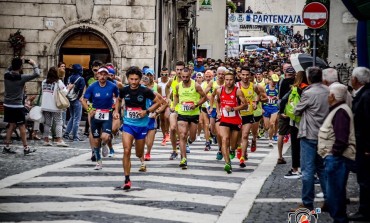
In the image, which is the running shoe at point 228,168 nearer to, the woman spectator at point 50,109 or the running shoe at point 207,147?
the running shoe at point 207,147

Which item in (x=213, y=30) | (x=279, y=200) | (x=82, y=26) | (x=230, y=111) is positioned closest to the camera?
(x=279, y=200)

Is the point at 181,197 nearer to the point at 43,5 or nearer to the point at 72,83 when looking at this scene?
the point at 72,83

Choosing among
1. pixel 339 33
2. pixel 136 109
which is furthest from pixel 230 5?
pixel 136 109

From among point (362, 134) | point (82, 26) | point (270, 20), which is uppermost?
point (270, 20)

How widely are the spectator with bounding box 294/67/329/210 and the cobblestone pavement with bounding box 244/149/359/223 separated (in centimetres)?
38

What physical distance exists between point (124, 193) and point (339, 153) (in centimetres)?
393

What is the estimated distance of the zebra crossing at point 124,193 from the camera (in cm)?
1102

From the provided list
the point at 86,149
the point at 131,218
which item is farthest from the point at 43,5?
the point at 131,218

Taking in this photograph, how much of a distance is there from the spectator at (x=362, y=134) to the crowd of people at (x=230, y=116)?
0.01 meters

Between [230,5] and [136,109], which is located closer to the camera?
[136,109]

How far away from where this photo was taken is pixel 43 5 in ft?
98.0

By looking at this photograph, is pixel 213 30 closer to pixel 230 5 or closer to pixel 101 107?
pixel 230 5

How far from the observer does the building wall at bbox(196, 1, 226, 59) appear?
6744 centimetres

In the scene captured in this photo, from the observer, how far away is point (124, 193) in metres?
12.9
